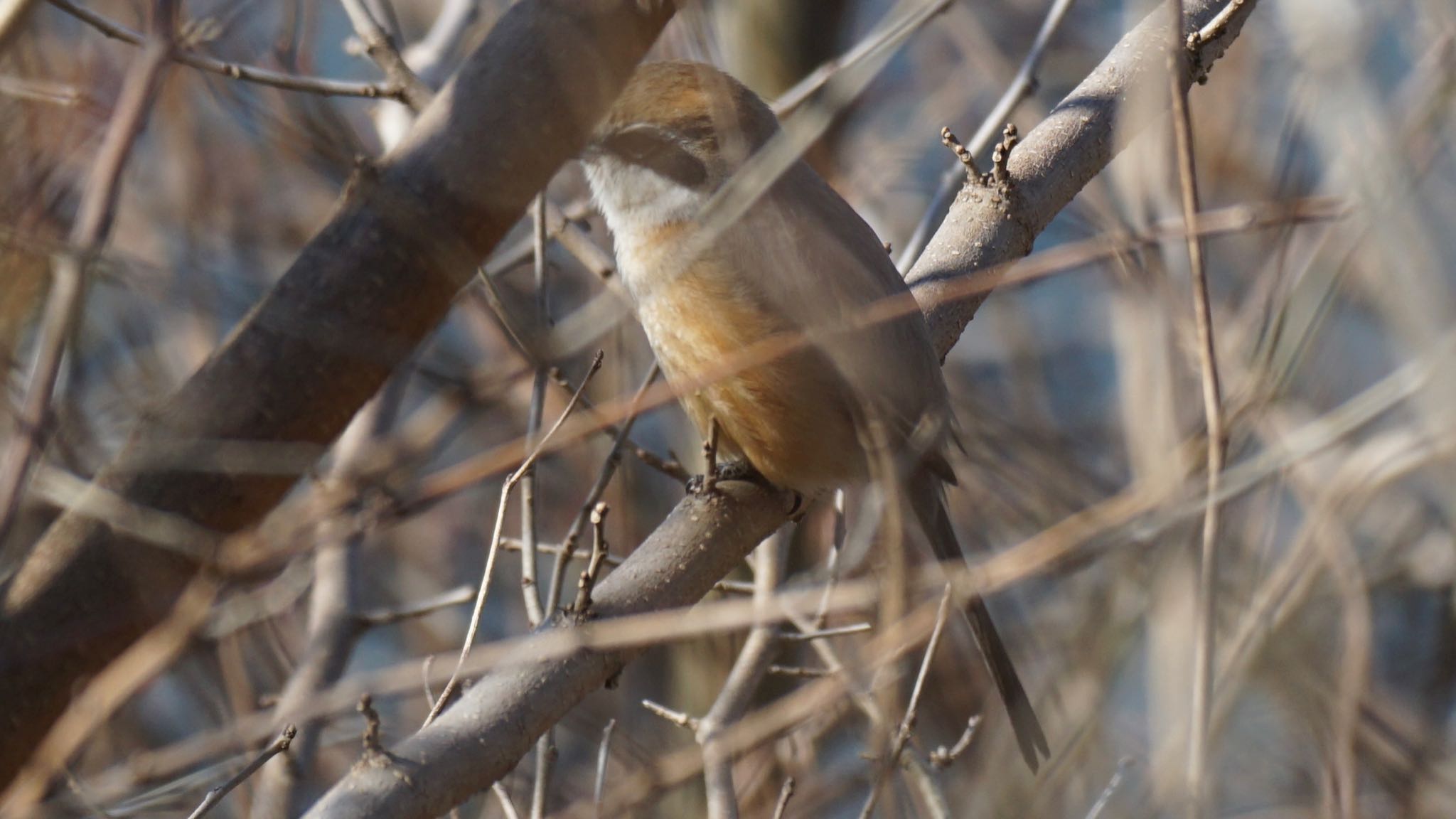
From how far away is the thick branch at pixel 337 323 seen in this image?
1.73 metres

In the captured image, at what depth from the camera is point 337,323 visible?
6.10 feet

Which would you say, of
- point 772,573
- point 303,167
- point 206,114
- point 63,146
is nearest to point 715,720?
point 772,573

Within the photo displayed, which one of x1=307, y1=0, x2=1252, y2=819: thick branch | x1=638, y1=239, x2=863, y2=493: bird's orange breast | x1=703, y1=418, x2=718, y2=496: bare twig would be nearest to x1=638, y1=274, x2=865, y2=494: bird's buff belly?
x1=638, y1=239, x2=863, y2=493: bird's orange breast

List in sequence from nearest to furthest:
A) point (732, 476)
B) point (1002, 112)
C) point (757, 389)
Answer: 1. point (732, 476)
2. point (757, 389)
3. point (1002, 112)

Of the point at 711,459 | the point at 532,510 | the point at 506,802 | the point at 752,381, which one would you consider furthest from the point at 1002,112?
the point at 506,802

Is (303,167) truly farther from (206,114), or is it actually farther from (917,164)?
(917,164)

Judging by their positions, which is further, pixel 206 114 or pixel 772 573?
pixel 206 114

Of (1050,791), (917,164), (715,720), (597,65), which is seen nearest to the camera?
(597,65)

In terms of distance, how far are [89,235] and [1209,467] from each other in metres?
1.40

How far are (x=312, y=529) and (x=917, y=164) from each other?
543 centimetres

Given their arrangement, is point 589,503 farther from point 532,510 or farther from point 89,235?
point 89,235

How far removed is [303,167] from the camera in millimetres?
6258

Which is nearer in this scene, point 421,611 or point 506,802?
point 506,802

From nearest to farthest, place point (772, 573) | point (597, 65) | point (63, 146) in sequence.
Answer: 1. point (597, 65)
2. point (772, 573)
3. point (63, 146)
